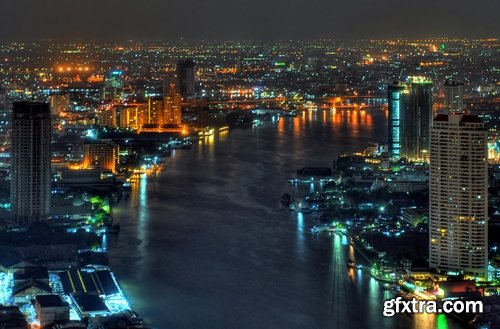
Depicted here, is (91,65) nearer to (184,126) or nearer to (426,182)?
(184,126)

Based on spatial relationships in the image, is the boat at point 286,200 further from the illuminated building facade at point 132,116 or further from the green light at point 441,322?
the illuminated building facade at point 132,116

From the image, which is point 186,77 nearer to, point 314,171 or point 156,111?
point 156,111

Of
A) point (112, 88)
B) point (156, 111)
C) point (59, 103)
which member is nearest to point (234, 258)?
point (156, 111)

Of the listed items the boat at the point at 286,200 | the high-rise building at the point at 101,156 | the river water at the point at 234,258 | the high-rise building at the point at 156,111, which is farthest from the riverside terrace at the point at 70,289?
the high-rise building at the point at 156,111

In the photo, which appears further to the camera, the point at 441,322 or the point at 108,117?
the point at 108,117

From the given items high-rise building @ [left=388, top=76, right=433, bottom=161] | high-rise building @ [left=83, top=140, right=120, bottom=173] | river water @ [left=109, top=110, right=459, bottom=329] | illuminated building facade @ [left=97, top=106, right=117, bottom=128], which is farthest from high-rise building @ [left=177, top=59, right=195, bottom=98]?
high-rise building @ [left=83, top=140, right=120, bottom=173]
